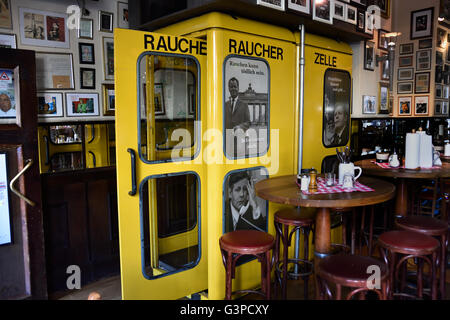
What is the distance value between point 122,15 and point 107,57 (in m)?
0.41

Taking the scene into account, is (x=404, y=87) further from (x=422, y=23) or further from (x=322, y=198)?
(x=322, y=198)

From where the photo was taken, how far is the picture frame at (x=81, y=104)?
310cm

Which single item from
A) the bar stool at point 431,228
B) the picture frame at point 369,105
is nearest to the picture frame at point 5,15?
the bar stool at point 431,228

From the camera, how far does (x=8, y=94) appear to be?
9.25 ft

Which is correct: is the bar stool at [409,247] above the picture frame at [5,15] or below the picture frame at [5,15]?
below

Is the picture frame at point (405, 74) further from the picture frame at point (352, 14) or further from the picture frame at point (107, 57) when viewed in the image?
the picture frame at point (107, 57)

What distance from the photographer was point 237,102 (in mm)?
2973

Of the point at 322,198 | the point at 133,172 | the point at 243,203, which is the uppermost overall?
the point at 133,172

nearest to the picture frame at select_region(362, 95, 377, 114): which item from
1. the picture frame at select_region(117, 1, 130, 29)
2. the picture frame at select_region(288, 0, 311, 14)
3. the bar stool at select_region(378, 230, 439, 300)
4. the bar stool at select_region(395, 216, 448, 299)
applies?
the picture frame at select_region(288, 0, 311, 14)

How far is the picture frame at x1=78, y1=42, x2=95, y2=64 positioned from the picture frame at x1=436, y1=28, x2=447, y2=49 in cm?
552

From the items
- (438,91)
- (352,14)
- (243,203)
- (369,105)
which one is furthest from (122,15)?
(438,91)

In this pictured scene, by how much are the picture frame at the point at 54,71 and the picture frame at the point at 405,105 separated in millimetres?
5515
